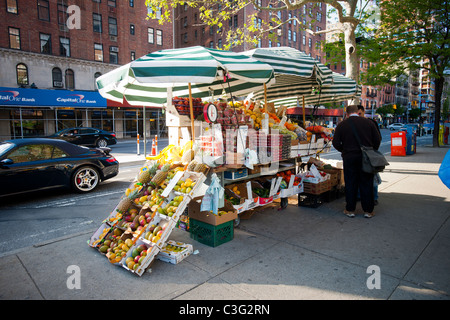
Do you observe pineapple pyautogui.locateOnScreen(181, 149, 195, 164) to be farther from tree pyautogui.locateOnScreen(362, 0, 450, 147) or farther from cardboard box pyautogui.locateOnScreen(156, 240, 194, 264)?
tree pyautogui.locateOnScreen(362, 0, 450, 147)

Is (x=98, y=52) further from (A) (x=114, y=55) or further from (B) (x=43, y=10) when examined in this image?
(B) (x=43, y=10)

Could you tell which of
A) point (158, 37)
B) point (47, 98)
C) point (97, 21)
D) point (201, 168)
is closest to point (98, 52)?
point (97, 21)

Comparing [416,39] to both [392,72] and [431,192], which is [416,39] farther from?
[431,192]

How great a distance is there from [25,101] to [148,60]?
22.9 m

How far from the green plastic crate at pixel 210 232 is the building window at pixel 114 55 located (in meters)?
31.2

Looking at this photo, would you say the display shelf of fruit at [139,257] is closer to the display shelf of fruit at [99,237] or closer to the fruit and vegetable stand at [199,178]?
the fruit and vegetable stand at [199,178]

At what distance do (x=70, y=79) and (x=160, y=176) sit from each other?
28.5m

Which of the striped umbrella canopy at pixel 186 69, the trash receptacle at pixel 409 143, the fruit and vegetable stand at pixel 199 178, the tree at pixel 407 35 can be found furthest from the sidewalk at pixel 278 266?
the tree at pixel 407 35

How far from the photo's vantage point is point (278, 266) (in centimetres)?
369

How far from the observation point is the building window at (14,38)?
966 inches

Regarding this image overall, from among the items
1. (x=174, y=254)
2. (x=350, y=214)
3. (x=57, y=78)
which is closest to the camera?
(x=174, y=254)

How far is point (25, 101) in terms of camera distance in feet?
72.7

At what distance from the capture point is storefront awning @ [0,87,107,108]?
21.3 metres
